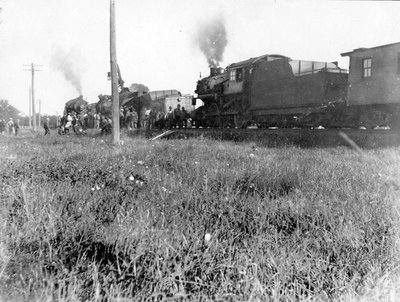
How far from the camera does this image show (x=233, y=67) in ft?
65.0

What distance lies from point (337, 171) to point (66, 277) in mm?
4428

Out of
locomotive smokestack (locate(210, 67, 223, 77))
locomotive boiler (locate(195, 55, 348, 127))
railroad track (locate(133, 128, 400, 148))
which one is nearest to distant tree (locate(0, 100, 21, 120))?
locomotive smokestack (locate(210, 67, 223, 77))

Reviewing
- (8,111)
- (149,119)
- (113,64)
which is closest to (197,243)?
(113,64)

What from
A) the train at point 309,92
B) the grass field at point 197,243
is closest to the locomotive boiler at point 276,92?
the train at point 309,92

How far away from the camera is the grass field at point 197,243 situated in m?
2.42

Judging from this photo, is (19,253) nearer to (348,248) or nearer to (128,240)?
(128,240)

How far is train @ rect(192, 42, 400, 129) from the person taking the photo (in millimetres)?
13000

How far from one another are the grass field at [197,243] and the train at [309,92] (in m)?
9.51

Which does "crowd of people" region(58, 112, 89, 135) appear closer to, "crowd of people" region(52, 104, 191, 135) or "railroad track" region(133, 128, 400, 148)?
"crowd of people" region(52, 104, 191, 135)

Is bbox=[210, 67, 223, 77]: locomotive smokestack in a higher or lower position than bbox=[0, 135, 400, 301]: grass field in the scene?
higher

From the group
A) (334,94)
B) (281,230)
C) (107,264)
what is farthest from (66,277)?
(334,94)

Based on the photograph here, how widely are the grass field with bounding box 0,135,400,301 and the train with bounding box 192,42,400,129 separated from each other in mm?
9515

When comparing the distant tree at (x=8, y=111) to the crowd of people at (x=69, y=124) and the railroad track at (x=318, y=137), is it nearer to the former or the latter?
the crowd of people at (x=69, y=124)

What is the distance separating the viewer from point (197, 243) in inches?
111
